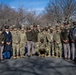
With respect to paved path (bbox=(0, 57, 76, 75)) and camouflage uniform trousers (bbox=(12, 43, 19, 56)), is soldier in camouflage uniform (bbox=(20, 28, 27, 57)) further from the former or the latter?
paved path (bbox=(0, 57, 76, 75))

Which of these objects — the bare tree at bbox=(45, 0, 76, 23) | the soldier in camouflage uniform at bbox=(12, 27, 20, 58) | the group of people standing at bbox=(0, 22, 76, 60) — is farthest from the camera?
the bare tree at bbox=(45, 0, 76, 23)

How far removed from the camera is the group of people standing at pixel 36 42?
592 inches

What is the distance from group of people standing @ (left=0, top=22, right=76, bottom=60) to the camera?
15.0 metres

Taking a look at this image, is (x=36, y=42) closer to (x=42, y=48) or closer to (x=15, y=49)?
(x=42, y=48)

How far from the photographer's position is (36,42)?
16.0m

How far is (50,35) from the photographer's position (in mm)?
15656

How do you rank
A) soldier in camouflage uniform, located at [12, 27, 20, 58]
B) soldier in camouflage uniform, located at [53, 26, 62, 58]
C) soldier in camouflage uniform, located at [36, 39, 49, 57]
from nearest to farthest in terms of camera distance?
soldier in camouflage uniform, located at [53, 26, 62, 58], soldier in camouflage uniform, located at [12, 27, 20, 58], soldier in camouflage uniform, located at [36, 39, 49, 57]

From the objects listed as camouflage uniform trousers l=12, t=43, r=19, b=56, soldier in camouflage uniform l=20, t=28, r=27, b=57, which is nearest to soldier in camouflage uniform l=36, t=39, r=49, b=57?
soldier in camouflage uniform l=20, t=28, r=27, b=57

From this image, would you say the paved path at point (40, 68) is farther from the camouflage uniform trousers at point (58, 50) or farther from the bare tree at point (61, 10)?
the bare tree at point (61, 10)

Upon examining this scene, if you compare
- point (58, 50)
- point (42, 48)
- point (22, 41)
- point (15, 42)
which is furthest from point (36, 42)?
point (58, 50)

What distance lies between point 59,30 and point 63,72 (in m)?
5.03

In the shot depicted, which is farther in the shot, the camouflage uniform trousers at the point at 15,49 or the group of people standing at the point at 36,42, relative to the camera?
the camouflage uniform trousers at the point at 15,49

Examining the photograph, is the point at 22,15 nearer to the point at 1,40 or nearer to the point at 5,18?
the point at 5,18

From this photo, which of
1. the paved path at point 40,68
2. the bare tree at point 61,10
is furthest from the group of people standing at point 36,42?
the bare tree at point 61,10
